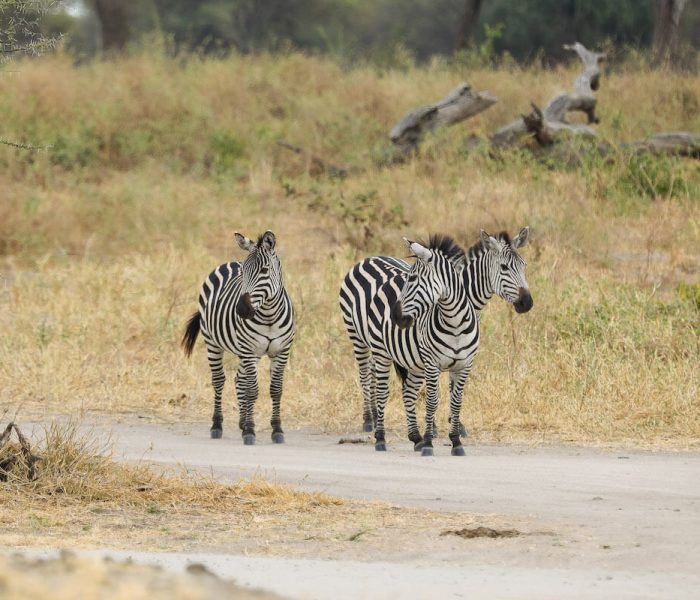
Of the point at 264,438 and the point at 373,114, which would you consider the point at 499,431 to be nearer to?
the point at 264,438

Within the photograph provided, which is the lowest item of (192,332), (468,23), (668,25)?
(192,332)

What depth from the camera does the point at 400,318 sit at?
29.9 feet

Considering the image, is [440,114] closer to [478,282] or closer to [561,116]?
[561,116]

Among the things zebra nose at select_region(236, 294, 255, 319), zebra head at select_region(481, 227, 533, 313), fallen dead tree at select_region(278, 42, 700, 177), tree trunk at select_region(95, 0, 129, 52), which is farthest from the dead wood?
tree trunk at select_region(95, 0, 129, 52)

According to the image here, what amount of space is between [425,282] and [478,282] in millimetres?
753

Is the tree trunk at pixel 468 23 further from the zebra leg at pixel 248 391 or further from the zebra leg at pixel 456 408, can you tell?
the zebra leg at pixel 456 408

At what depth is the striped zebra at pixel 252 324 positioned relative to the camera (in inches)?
390

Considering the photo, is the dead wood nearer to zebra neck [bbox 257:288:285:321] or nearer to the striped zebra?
the striped zebra

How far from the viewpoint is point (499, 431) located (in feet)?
34.1

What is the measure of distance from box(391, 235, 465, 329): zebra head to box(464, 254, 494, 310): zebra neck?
43 centimetres

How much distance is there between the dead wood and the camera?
25.7ft

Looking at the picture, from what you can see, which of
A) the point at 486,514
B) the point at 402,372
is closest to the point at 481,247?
the point at 402,372

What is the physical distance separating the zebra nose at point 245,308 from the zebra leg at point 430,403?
140 cm

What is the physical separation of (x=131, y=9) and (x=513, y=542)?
137ft
